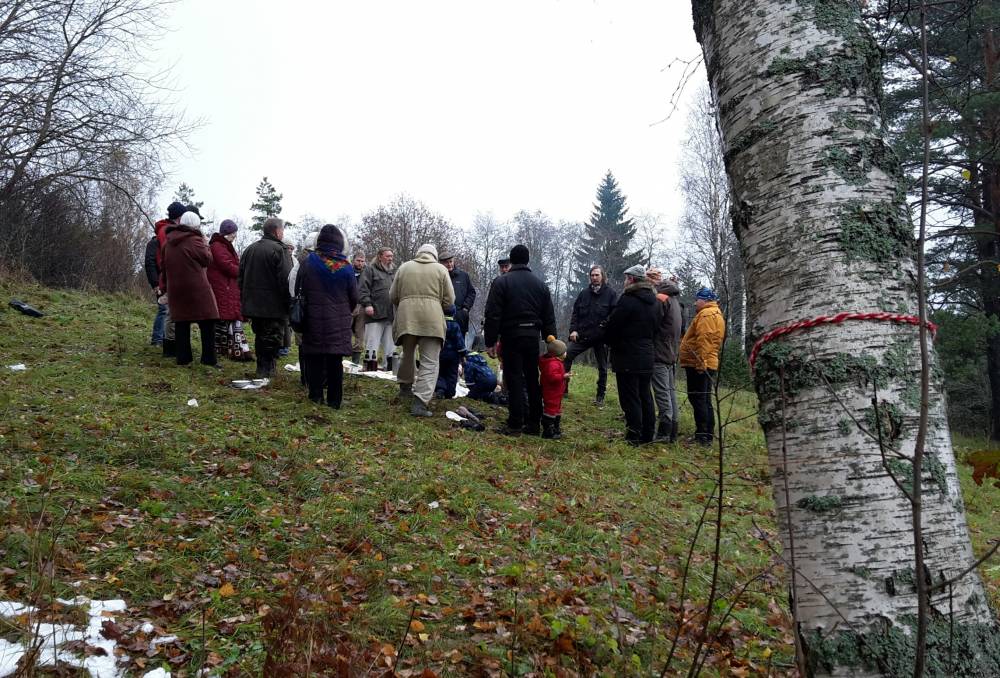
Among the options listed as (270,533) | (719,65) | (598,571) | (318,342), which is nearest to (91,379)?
(318,342)

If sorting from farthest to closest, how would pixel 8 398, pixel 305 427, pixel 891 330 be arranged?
1. pixel 305 427
2. pixel 8 398
3. pixel 891 330

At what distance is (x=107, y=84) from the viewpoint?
15094mm

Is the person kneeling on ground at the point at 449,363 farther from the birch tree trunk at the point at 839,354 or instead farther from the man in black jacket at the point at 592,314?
the birch tree trunk at the point at 839,354

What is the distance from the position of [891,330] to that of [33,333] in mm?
12087

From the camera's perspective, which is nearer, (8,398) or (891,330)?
(891,330)

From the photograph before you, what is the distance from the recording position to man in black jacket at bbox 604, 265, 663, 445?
803 centimetres

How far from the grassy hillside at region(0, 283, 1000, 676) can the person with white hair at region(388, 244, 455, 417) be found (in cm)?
54

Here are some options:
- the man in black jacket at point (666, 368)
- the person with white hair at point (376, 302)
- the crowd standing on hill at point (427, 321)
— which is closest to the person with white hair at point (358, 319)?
the person with white hair at point (376, 302)

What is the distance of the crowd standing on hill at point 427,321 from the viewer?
782 centimetres

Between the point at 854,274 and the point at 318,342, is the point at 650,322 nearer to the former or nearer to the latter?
the point at 318,342

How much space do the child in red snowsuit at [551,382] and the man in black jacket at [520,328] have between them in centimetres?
10

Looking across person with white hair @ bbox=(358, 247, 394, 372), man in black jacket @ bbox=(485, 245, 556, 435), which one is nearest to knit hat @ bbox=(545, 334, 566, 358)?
man in black jacket @ bbox=(485, 245, 556, 435)

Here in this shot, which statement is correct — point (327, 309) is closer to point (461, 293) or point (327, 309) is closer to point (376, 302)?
point (376, 302)

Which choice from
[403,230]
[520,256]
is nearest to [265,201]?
[403,230]
